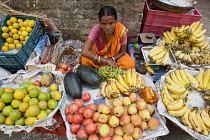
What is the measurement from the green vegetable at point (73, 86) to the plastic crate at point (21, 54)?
4.12 feet

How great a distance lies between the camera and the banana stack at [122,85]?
222cm

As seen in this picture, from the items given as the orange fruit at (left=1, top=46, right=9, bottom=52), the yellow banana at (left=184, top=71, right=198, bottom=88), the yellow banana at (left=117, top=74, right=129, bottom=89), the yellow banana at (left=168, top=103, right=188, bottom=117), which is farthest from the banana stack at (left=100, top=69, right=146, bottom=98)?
the orange fruit at (left=1, top=46, right=9, bottom=52)

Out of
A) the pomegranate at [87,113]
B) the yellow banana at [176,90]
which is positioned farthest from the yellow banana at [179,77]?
the pomegranate at [87,113]

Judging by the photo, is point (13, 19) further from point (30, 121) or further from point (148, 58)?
point (148, 58)

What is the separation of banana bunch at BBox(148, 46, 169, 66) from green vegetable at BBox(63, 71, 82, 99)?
158 cm

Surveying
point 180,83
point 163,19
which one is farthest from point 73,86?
point 163,19

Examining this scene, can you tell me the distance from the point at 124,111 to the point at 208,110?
1.31 meters

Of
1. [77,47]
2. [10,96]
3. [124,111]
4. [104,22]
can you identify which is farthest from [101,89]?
[77,47]

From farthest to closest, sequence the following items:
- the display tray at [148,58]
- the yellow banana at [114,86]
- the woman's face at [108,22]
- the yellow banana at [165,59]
A: the display tray at [148,58], the yellow banana at [165,59], the woman's face at [108,22], the yellow banana at [114,86]

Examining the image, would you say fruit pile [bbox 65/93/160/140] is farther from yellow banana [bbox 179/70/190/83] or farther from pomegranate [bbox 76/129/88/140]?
yellow banana [bbox 179/70/190/83]

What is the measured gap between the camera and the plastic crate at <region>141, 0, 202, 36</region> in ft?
10.8

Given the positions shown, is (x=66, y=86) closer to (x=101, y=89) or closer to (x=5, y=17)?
(x=101, y=89)

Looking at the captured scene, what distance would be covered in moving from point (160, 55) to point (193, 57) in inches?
28.2

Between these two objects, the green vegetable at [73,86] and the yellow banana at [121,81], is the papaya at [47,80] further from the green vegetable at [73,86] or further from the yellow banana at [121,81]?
the yellow banana at [121,81]
